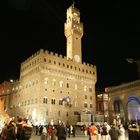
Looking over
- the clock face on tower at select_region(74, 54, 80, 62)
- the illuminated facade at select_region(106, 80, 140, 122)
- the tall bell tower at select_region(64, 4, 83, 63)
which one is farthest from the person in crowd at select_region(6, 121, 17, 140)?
the clock face on tower at select_region(74, 54, 80, 62)

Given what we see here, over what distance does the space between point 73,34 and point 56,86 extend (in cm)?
2125

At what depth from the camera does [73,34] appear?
69688 millimetres

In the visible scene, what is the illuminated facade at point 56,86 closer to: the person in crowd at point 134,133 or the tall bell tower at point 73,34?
the tall bell tower at point 73,34

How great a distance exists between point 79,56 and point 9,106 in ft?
100

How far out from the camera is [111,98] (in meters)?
67.4

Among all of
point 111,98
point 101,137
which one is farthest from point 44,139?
point 111,98

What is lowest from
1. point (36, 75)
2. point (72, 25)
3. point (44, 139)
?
point (44, 139)

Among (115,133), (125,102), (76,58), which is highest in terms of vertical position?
(76,58)

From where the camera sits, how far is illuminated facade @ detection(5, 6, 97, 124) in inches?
2163

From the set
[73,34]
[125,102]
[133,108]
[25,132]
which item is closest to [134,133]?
[25,132]

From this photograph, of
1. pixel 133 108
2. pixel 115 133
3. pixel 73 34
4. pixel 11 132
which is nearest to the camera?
pixel 11 132

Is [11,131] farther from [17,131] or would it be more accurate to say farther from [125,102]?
[125,102]

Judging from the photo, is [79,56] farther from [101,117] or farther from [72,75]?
[101,117]

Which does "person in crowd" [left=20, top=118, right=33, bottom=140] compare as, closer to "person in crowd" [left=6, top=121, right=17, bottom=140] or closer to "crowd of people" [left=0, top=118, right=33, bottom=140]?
"crowd of people" [left=0, top=118, right=33, bottom=140]
